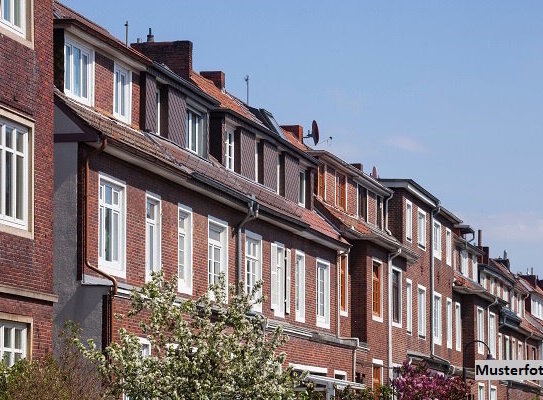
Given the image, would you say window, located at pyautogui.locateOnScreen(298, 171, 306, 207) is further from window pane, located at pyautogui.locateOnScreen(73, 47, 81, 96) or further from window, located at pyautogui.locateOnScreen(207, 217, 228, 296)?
window pane, located at pyautogui.locateOnScreen(73, 47, 81, 96)

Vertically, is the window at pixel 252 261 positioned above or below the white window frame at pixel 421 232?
below

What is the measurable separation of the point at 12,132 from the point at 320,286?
19.9 m

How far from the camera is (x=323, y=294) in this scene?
1670 inches

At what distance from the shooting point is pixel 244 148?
38.0 meters

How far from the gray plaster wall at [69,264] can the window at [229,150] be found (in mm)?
10534

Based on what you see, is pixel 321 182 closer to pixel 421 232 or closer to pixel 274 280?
pixel 274 280

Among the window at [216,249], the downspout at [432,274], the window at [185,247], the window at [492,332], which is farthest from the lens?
the window at [492,332]

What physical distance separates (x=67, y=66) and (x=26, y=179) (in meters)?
4.76

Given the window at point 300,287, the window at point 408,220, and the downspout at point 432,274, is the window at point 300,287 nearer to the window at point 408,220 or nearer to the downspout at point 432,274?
the window at point 408,220

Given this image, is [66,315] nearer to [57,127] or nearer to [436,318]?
[57,127]

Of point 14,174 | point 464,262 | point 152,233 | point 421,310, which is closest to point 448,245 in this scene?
point 464,262

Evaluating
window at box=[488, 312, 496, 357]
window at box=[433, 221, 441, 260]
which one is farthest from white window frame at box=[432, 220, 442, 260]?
window at box=[488, 312, 496, 357]

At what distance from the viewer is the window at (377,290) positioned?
47.5 meters

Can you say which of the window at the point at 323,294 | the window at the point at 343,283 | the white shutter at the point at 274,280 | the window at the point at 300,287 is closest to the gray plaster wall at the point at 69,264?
the white shutter at the point at 274,280
